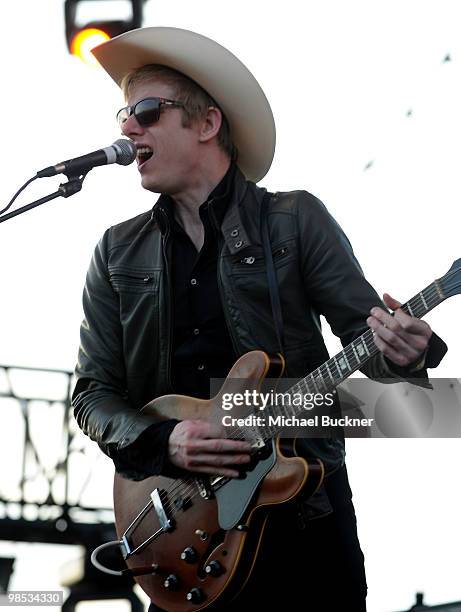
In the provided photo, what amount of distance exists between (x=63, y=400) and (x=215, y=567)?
176 inches

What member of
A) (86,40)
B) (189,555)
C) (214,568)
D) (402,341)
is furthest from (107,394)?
(86,40)

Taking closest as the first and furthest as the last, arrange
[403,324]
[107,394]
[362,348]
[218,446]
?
[403,324]
[362,348]
[218,446]
[107,394]

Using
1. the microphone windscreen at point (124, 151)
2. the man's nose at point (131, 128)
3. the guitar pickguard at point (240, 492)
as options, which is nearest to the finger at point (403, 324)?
the guitar pickguard at point (240, 492)

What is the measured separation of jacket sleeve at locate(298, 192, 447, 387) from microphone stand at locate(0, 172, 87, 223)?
63 centimetres

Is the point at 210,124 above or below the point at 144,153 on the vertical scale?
above

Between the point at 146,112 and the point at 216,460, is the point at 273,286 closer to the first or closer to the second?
the point at 216,460

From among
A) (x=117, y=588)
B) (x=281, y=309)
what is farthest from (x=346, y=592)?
(x=117, y=588)

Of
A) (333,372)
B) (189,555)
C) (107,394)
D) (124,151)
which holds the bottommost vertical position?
(189,555)

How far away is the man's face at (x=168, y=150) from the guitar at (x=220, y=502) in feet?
2.04

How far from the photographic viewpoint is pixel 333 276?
3387mm

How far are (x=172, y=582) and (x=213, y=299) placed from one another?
30.0 inches

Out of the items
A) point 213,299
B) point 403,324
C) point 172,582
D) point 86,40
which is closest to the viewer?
point 403,324

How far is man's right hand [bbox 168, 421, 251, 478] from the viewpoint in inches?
128

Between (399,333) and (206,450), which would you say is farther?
(206,450)
